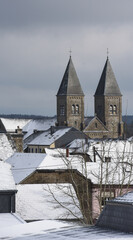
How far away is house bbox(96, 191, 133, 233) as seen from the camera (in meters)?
13.6

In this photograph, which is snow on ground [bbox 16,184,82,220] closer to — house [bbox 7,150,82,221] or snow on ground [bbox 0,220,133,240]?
house [bbox 7,150,82,221]

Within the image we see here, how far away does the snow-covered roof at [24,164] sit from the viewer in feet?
118

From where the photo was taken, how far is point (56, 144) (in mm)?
90938

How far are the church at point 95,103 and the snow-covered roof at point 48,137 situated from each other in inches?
581

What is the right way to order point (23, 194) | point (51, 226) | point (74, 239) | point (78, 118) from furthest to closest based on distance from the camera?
point (78, 118) < point (23, 194) < point (51, 226) < point (74, 239)

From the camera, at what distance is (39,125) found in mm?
117750

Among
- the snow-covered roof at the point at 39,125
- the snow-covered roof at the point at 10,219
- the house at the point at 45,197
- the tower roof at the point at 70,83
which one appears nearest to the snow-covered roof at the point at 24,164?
the house at the point at 45,197

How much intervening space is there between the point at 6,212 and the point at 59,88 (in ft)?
304

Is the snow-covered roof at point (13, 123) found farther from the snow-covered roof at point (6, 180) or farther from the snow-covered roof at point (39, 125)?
the snow-covered roof at point (6, 180)

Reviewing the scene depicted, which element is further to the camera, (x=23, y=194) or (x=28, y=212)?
(x=23, y=194)

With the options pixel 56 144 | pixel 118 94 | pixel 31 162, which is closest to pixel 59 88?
pixel 118 94

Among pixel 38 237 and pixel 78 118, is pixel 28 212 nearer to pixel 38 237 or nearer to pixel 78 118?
pixel 38 237

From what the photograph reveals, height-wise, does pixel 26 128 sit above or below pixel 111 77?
below

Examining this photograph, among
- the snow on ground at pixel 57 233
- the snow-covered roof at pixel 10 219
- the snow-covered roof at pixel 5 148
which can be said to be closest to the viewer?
the snow on ground at pixel 57 233
